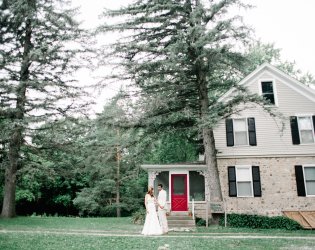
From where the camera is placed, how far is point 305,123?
14828 millimetres

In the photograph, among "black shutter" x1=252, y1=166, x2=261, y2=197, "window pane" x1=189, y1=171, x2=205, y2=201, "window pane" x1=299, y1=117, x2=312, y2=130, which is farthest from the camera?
"window pane" x1=189, y1=171, x2=205, y2=201

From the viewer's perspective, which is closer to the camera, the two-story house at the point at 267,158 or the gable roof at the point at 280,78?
the two-story house at the point at 267,158

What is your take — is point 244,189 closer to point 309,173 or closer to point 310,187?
point 310,187

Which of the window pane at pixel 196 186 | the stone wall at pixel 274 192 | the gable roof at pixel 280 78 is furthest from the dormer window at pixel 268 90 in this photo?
the window pane at pixel 196 186

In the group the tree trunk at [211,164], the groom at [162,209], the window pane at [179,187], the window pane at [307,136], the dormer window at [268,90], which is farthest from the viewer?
the window pane at [179,187]

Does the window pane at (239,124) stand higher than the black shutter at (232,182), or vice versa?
the window pane at (239,124)

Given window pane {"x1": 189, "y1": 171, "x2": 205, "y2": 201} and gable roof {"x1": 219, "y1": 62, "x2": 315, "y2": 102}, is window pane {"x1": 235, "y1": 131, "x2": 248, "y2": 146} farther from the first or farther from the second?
window pane {"x1": 189, "y1": 171, "x2": 205, "y2": 201}

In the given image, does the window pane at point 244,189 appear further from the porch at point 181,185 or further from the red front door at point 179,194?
the red front door at point 179,194

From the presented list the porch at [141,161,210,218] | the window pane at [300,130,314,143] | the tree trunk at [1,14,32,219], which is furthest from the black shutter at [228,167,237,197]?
the tree trunk at [1,14,32,219]

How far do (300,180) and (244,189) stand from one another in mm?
2994

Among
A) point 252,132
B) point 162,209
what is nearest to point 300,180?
point 252,132

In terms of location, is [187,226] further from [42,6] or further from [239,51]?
[42,6]

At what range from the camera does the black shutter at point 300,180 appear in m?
13.8

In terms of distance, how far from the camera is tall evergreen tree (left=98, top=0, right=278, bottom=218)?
1098 cm
